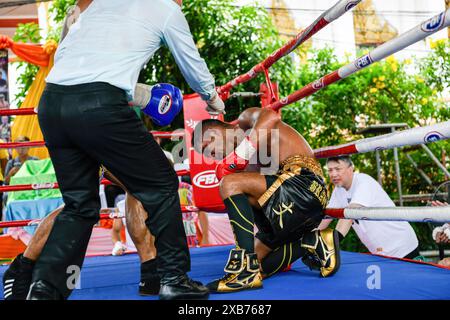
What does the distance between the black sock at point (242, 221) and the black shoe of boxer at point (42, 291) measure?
0.63 meters

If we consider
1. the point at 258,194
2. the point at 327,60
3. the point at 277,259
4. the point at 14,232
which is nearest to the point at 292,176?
the point at 258,194

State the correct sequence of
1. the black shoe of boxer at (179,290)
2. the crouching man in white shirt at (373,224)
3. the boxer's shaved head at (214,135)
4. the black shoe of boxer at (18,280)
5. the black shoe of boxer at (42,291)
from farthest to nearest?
the crouching man in white shirt at (373,224) < the boxer's shaved head at (214,135) < the black shoe of boxer at (18,280) < the black shoe of boxer at (179,290) < the black shoe of boxer at (42,291)

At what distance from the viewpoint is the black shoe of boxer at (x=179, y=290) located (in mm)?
1472

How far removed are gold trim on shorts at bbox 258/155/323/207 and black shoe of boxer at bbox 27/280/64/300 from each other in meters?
0.81

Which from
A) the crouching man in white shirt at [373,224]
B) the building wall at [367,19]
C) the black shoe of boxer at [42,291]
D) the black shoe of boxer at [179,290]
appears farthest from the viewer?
the building wall at [367,19]

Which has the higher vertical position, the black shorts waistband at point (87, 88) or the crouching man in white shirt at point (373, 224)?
the black shorts waistband at point (87, 88)

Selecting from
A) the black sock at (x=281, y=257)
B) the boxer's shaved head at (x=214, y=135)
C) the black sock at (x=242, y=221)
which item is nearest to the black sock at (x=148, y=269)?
the black sock at (x=242, y=221)

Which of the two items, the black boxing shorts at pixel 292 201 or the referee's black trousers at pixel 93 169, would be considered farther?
the black boxing shorts at pixel 292 201

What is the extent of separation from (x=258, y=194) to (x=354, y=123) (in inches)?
146

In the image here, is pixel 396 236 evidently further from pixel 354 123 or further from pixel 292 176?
pixel 354 123

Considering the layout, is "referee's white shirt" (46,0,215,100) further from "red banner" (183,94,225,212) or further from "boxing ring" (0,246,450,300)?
"red banner" (183,94,225,212)

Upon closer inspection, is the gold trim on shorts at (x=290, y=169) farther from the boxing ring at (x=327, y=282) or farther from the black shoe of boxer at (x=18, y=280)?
the black shoe of boxer at (x=18, y=280)

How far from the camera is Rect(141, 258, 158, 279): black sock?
5.57 feet

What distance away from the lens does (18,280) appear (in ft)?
5.29
